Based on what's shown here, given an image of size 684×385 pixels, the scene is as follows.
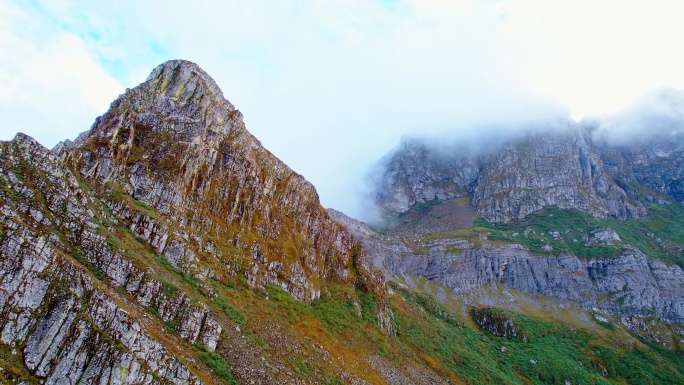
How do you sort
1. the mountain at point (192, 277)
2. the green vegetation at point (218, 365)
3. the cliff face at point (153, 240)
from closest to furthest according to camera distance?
1. the cliff face at point (153, 240)
2. the mountain at point (192, 277)
3. the green vegetation at point (218, 365)

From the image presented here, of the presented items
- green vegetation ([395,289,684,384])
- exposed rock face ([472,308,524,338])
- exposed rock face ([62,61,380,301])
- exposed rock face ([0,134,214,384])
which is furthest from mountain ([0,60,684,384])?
exposed rock face ([472,308,524,338])

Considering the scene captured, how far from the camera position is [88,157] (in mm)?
74688

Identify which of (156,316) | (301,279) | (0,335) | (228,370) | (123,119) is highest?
(123,119)

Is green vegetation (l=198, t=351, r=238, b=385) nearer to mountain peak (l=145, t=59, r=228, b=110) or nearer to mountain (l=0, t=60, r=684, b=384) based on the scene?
mountain (l=0, t=60, r=684, b=384)

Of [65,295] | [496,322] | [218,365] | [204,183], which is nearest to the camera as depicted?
[65,295]

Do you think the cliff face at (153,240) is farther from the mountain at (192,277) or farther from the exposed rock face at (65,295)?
the mountain at (192,277)

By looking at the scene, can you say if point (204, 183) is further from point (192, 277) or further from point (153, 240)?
point (192, 277)

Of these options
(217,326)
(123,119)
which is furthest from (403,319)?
(123,119)

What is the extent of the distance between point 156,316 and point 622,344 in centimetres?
20036

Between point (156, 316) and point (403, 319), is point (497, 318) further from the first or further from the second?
point (156, 316)

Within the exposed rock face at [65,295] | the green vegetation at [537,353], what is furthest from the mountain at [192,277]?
the green vegetation at [537,353]

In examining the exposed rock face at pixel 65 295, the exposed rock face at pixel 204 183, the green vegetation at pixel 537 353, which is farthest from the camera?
the green vegetation at pixel 537 353

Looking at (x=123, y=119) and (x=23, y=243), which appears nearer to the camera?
(x=23, y=243)

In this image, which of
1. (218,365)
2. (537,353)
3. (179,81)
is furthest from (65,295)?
(537,353)
